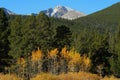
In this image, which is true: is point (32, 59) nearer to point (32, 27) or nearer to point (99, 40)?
point (32, 27)

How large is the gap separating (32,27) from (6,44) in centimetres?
701

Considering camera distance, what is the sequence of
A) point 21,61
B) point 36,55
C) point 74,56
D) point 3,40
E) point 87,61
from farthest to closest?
point 74,56 → point 87,61 → point 36,55 → point 21,61 → point 3,40

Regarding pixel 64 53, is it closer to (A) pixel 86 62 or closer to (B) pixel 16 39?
(A) pixel 86 62

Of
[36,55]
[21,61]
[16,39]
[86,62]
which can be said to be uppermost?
[16,39]

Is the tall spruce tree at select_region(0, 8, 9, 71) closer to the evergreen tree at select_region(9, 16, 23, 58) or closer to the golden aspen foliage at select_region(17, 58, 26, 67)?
the evergreen tree at select_region(9, 16, 23, 58)

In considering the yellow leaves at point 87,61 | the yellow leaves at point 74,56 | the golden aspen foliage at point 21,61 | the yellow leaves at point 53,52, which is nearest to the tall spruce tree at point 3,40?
the golden aspen foliage at point 21,61

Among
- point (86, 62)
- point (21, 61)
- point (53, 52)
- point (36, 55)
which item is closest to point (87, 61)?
point (86, 62)

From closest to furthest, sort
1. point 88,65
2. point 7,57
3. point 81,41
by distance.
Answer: point 7,57 → point 88,65 → point 81,41

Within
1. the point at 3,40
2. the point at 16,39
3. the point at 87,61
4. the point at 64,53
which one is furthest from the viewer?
the point at 87,61

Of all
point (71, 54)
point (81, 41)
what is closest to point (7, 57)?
point (71, 54)

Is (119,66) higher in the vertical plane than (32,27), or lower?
lower

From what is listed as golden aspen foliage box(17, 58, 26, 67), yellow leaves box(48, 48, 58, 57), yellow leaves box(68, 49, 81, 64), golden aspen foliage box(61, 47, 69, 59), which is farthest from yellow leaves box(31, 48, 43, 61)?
yellow leaves box(68, 49, 81, 64)

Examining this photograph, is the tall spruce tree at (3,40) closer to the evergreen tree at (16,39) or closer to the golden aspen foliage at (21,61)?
the evergreen tree at (16,39)

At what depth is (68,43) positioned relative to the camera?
81250 mm
